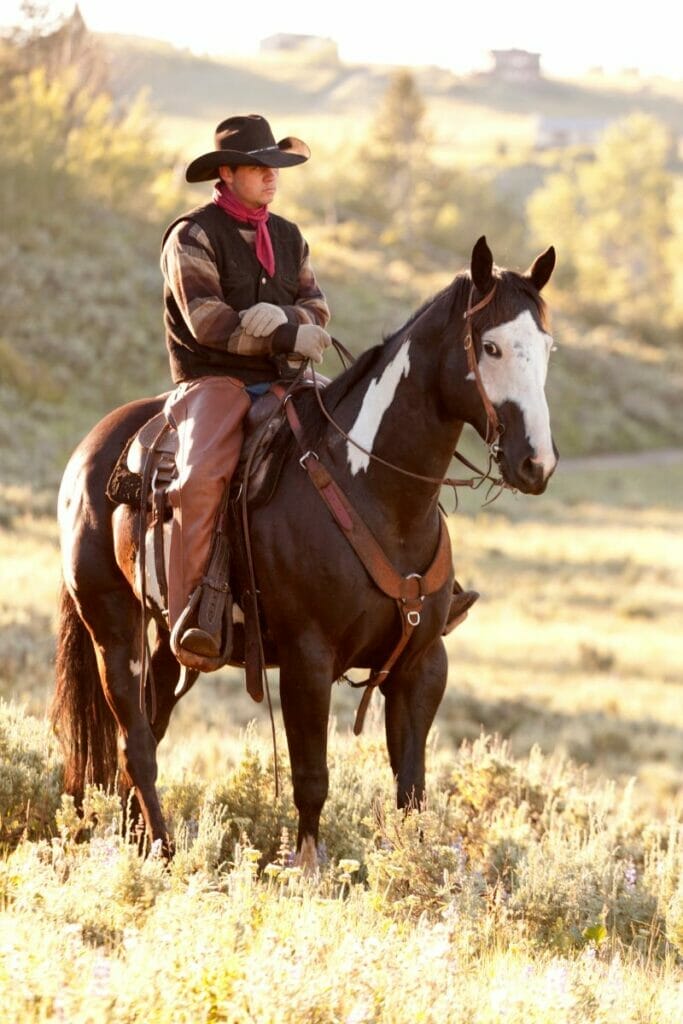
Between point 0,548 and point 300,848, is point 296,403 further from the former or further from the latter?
point 0,548

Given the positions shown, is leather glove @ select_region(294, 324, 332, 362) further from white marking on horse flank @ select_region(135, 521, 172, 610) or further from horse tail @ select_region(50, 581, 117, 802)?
horse tail @ select_region(50, 581, 117, 802)

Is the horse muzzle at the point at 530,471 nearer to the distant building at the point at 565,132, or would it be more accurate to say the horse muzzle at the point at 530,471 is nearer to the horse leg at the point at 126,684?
the horse leg at the point at 126,684

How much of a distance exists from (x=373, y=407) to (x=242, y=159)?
1221 millimetres

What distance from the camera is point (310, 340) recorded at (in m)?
5.48

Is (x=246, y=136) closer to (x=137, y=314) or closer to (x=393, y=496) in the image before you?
(x=393, y=496)

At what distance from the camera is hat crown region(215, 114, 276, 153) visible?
18.8ft

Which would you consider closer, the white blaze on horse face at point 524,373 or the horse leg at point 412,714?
the white blaze on horse face at point 524,373

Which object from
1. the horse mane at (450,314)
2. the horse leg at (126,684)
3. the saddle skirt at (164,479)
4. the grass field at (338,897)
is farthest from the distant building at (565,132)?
the horse mane at (450,314)

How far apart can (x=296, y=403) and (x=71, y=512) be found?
1.42 m

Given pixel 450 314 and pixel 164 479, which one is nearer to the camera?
pixel 450 314

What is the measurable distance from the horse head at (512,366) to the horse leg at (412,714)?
103 cm

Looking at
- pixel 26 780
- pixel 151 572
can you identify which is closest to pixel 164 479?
pixel 151 572

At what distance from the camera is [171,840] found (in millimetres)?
5949

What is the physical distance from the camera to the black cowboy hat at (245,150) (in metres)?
5.61
